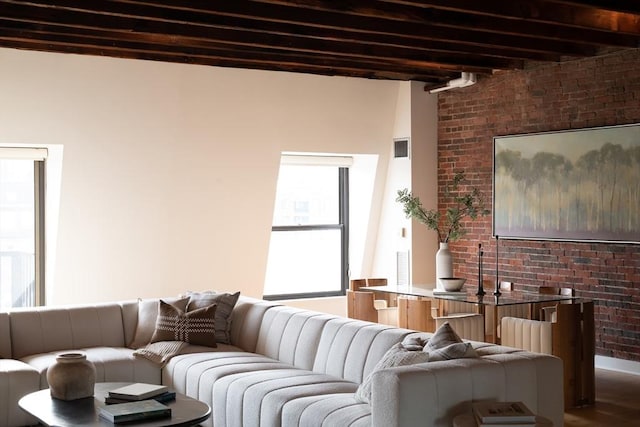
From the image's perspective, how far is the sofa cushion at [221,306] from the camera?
257 inches

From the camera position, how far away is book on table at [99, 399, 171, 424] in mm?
4254

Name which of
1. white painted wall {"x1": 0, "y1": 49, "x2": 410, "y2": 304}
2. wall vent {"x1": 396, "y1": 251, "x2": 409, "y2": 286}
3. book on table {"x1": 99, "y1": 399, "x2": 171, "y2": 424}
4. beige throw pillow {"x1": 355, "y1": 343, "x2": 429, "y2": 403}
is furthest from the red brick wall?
book on table {"x1": 99, "y1": 399, "x2": 171, "y2": 424}

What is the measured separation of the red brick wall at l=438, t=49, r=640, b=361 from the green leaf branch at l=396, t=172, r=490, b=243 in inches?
5.5

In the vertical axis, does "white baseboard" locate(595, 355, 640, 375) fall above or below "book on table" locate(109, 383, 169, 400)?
below

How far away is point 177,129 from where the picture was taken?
316 inches

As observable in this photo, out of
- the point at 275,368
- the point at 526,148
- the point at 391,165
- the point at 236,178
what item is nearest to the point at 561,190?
the point at 526,148

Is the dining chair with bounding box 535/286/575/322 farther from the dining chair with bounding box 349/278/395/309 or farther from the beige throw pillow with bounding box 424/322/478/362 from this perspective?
the beige throw pillow with bounding box 424/322/478/362

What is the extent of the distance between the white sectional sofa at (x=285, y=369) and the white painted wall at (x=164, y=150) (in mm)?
1422

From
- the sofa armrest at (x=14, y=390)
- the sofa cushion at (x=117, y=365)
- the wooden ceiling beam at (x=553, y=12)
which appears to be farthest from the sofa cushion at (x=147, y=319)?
the wooden ceiling beam at (x=553, y=12)

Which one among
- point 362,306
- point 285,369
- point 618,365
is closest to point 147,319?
point 285,369

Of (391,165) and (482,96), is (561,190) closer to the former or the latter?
(482,96)

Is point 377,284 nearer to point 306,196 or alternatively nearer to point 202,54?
point 306,196

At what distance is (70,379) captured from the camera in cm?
471

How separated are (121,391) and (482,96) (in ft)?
18.0
